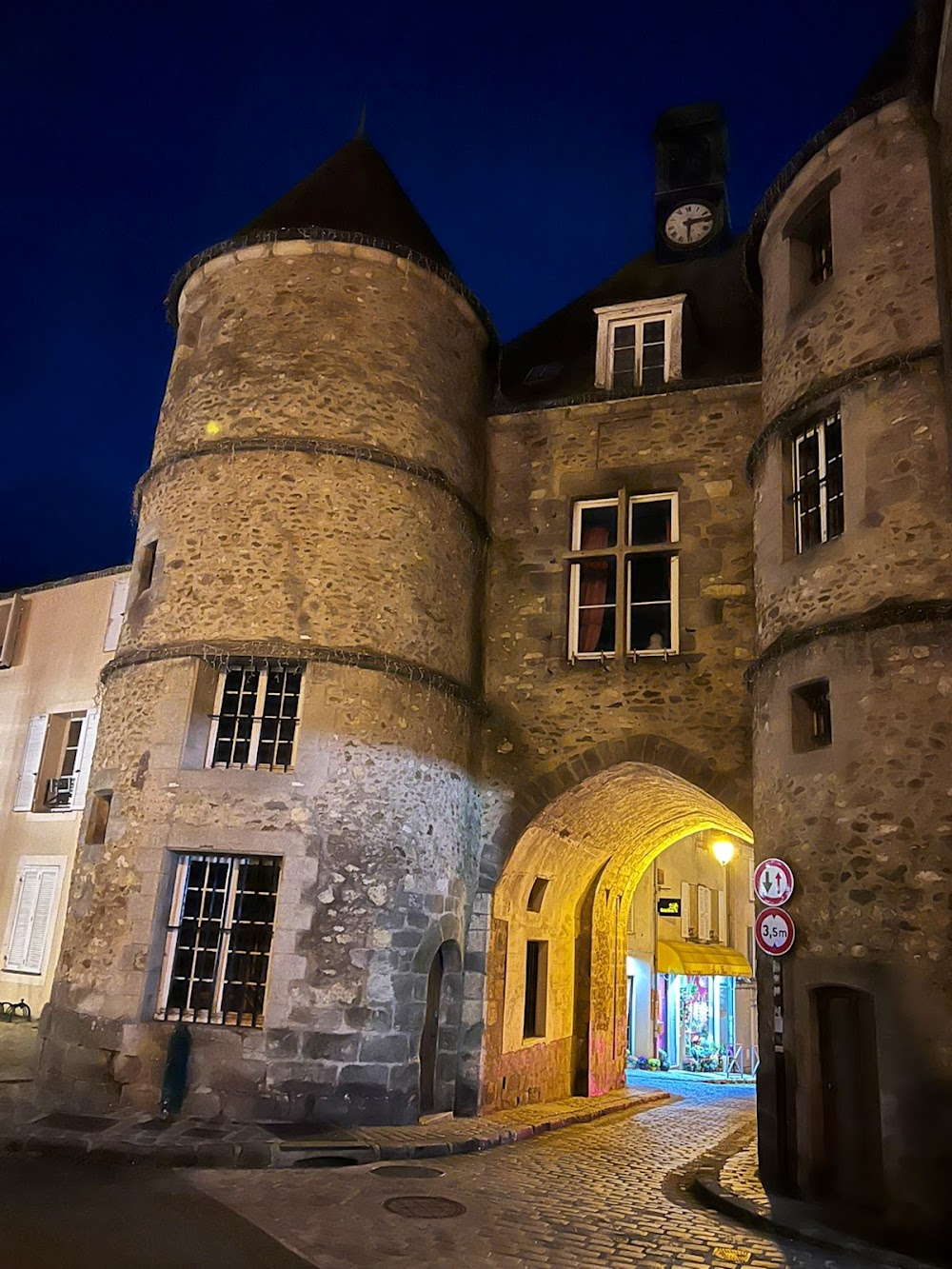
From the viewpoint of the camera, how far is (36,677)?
16.9m

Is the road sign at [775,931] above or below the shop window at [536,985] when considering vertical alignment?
above

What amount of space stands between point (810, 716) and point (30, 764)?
12.4m

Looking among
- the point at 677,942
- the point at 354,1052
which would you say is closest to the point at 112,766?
the point at 354,1052

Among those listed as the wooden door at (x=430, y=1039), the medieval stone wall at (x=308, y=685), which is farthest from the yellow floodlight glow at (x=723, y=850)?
the wooden door at (x=430, y=1039)

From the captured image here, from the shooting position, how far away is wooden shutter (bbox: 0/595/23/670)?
17328 millimetres

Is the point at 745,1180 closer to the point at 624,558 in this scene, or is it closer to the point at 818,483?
the point at 818,483

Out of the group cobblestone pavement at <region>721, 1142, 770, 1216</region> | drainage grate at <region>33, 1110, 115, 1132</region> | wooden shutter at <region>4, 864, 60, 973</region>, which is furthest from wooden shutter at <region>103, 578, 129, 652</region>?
cobblestone pavement at <region>721, 1142, 770, 1216</region>

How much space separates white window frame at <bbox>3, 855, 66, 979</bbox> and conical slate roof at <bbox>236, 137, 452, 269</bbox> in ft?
31.3

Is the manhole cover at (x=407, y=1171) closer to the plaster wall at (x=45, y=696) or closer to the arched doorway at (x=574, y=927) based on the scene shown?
the arched doorway at (x=574, y=927)

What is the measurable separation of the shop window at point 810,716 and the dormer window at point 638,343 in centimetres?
537

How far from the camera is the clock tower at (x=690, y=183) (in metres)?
15.9

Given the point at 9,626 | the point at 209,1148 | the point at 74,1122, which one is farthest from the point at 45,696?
the point at 209,1148

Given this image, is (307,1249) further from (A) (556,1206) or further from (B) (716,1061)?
(B) (716,1061)

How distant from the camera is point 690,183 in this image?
661 inches
